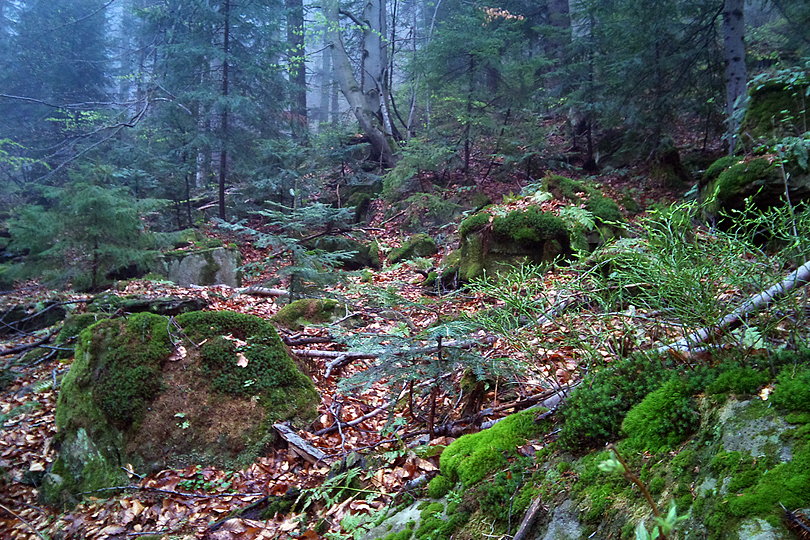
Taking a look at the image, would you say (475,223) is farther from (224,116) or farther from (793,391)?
(224,116)

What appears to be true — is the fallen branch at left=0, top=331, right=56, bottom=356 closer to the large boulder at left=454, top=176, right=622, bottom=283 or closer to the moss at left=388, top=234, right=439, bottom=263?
the large boulder at left=454, top=176, right=622, bottom=283

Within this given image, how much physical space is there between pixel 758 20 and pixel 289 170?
2100 cm

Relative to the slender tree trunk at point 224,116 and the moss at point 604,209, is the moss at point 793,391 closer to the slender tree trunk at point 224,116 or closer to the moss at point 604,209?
the moss at point 604,209

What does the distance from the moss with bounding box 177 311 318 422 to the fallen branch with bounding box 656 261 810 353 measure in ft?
10.9

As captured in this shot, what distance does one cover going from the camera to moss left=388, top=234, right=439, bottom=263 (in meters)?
10.4

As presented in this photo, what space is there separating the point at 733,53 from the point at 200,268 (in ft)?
41.3

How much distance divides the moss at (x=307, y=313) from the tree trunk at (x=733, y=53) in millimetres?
8312

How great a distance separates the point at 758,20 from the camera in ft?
59.8

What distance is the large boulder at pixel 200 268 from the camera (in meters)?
10.2

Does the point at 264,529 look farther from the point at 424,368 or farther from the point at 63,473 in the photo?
the point at 63,473

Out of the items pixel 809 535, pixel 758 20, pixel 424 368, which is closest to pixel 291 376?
pixel 424 368

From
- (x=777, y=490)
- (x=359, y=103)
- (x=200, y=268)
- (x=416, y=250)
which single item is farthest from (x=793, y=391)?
(x=359, y=103)

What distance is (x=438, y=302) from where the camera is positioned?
331 centimetres

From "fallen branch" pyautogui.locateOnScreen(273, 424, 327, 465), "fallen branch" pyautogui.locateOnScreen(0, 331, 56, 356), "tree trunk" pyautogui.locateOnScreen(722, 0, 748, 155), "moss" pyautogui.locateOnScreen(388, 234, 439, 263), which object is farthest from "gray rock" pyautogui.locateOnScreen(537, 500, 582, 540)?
"tree trunk" pyautogui.locateOnScreen(722, 0, 748, 155)
